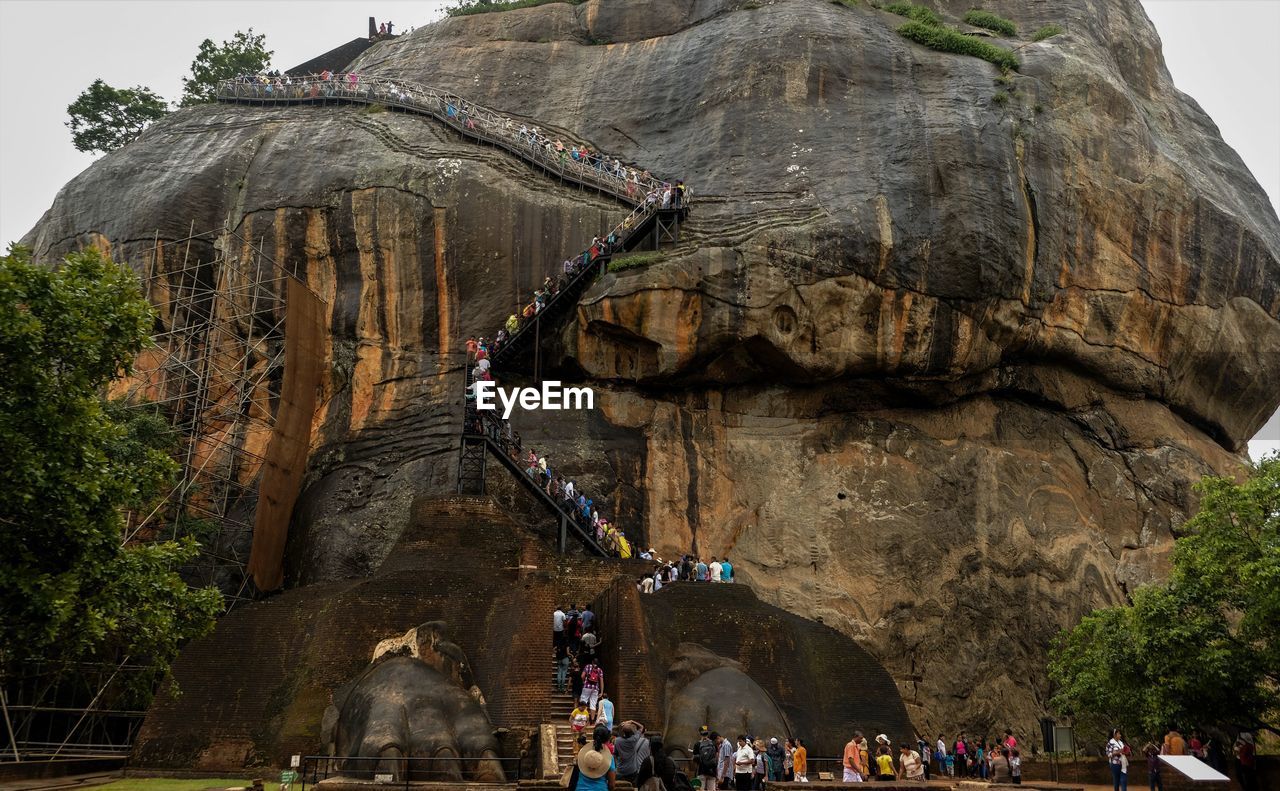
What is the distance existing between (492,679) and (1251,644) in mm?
13639

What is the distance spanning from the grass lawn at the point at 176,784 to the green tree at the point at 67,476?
2083mm

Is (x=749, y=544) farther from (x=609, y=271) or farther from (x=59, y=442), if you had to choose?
(x=59, y=442)

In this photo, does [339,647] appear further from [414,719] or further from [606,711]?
[606,711]

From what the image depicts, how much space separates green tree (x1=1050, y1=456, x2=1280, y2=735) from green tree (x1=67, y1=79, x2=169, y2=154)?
3904 centimetres

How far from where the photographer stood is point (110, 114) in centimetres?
4709

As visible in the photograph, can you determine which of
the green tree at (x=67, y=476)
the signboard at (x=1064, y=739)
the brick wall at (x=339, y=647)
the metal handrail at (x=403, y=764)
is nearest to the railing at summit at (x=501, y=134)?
the brick wall at (x=339, y=647)

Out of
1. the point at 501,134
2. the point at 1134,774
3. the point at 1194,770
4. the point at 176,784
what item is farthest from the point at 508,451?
the point at 1194,770

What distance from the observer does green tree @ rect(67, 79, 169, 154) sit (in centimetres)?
4669

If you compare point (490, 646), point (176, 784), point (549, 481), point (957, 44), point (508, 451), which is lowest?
point (176, 784)

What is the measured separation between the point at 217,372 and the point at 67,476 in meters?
14.7

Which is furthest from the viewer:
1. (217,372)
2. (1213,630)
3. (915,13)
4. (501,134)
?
(915,13)

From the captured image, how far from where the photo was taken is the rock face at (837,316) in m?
30.9

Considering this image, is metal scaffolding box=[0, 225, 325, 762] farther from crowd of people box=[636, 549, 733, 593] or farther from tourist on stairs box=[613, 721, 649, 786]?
tourist on stairs box=[613, 721, 649, 786]

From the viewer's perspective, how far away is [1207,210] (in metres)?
35.3
